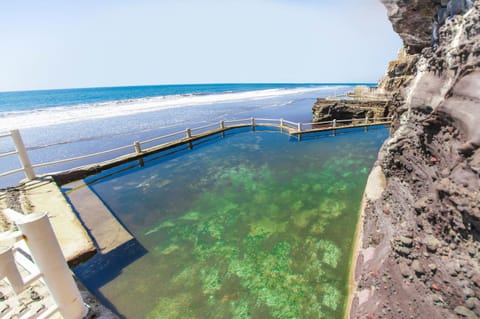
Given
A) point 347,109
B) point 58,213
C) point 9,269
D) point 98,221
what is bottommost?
point 98,221

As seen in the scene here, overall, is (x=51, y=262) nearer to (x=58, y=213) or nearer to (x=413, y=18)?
(x=58, y=213)

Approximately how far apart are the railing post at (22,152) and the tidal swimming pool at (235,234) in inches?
75.2

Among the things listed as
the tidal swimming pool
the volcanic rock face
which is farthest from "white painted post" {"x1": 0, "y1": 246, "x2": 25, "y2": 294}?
the volcanic rock face

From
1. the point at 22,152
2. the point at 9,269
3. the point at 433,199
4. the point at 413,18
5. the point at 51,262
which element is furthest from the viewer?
the point at 22,152

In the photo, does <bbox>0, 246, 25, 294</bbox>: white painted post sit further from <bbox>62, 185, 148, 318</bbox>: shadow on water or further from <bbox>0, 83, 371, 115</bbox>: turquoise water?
<bbox>0, 83, 371, 115</bbox>: turquoise water

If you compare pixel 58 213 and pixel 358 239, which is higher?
pixel 58 213

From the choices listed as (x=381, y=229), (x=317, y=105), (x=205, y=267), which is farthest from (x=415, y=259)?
(x=317, y=105)

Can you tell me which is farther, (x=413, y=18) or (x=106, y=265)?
(x=413, y=18)

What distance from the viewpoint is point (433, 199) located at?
295 centimetres

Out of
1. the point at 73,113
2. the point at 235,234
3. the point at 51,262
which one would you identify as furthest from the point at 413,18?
the point at 73,113

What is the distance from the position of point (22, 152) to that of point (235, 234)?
23.0 feet

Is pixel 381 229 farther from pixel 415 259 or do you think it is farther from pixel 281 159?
pixel 281 159

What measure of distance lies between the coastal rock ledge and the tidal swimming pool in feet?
3.17

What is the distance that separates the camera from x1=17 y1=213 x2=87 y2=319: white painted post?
1888mm
